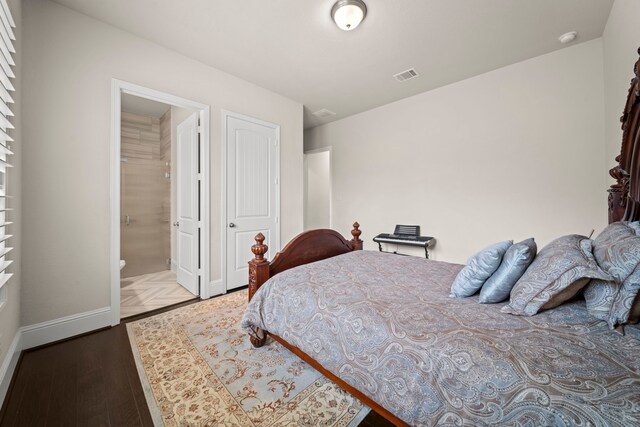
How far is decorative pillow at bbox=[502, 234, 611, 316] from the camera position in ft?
3.43

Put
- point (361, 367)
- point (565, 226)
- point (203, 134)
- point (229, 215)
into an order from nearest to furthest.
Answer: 1. point (361, 367)
2. point (565, 226)
3. point (203, 134)
4. point (229, 215)

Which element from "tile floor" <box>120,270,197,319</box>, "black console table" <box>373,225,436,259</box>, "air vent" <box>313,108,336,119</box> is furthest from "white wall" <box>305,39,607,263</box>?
"tile floor" <box>120,270,197,319</box>

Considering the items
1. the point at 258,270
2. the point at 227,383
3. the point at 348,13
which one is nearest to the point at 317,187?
the point at 348,13

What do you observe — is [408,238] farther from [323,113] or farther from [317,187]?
[317,187]

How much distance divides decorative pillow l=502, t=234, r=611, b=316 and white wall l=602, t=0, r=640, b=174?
5.93ft

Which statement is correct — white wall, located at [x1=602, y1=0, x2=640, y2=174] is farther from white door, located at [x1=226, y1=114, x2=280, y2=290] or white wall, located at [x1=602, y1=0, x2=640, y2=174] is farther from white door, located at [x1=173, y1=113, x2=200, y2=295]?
white door, located at [x1=173, y1=113, x2=200, y2=295]

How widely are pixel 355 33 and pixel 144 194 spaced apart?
157 inches

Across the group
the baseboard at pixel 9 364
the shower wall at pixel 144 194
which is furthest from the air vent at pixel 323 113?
the baseboard at pixel 9 364

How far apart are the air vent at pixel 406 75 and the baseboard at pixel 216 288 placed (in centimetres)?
349

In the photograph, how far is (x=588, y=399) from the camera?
2.20 feet

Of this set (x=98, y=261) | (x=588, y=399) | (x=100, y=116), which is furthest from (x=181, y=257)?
(x=588, y=399)

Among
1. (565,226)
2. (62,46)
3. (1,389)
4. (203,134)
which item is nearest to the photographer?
(1,389)

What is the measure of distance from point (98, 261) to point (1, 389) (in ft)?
3.37

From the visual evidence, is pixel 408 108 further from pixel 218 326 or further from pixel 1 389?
pixel 1 389
